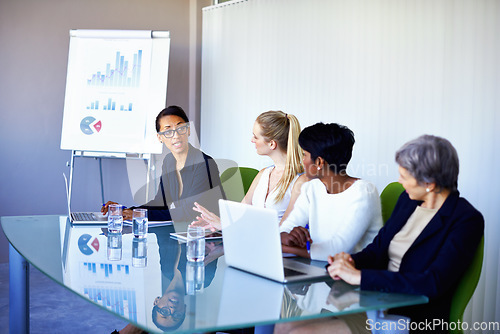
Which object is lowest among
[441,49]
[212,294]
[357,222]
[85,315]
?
[85,315]

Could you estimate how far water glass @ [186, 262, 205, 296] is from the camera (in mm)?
1681

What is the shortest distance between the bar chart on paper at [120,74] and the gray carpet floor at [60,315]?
1.75 metres

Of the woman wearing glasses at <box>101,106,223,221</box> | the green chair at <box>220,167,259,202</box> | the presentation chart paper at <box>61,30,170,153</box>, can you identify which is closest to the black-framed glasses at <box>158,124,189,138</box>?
the woman wearing glasses at <box>101,106,223,221</box>

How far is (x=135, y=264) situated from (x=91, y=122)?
10.3ft

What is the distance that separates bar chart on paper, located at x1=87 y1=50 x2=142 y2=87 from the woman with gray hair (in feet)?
11.4

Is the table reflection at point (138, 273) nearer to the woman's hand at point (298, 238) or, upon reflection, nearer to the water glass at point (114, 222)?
the water glass at point (114, 222)

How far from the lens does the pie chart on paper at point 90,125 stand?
4891 millimetres

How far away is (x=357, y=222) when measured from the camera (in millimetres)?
2172

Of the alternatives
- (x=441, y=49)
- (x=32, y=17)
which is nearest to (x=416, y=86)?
(x=441, y=49)

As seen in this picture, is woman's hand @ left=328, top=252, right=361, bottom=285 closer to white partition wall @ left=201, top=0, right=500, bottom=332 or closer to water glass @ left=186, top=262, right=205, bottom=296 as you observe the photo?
water glass @ left=186, top=262, right=205, bottom=296

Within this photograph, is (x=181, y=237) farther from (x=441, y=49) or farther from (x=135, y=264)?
(x=441, y=49)

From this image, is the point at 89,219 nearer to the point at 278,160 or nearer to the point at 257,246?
the point at 278,160

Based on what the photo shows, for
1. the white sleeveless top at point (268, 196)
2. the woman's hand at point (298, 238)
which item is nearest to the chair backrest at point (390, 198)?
the woman's hand at point (298, 238)

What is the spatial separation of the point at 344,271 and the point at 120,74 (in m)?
3.67
